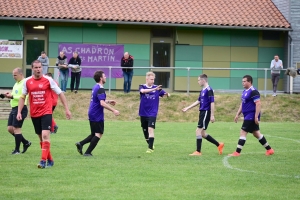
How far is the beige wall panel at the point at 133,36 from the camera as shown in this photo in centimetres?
3397

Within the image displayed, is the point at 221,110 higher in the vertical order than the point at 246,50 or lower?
lower

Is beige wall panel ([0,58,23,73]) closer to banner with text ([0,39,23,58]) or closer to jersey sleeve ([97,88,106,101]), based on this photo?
banner with text ([0,39,23,58])

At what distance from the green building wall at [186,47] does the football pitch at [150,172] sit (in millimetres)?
12106

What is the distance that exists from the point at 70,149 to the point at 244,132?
4.06 metres

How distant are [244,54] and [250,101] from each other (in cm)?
2048

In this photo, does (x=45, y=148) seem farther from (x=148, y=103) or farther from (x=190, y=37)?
(x=190, y=37)

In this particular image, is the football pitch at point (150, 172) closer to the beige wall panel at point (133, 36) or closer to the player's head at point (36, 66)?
the player's head at point (36, 66)

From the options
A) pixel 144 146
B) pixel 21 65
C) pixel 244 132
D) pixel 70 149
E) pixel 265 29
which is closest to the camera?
pixel 244 132

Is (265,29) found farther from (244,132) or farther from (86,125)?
(244,132)

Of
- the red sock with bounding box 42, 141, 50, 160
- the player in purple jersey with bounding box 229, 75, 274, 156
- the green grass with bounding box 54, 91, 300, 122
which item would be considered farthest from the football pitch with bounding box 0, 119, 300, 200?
the green grass with bounding box 54, 91, 300, 122

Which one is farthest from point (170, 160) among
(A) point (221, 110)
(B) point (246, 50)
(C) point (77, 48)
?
(B) point (246, 50)

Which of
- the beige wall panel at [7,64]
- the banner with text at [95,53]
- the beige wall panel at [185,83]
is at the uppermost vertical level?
the banner with text at [95,53]

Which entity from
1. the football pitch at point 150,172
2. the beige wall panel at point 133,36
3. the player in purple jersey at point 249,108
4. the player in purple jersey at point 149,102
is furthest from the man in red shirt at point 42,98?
the beige wall panel at point 133,36

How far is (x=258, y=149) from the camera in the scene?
56.8 feet
